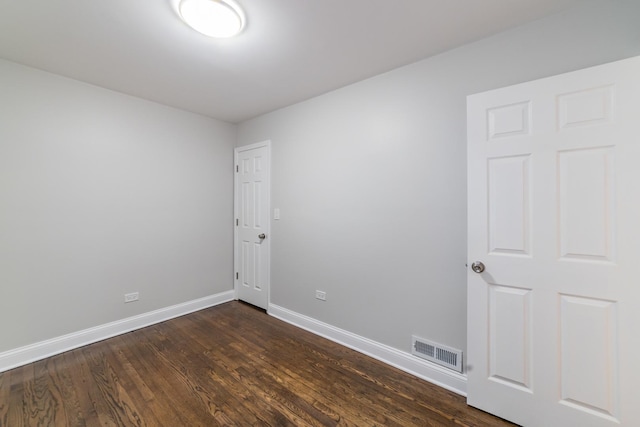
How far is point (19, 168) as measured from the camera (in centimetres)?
215

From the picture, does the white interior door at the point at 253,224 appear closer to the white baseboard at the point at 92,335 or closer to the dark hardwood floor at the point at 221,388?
the white baseboard at the point at 92,335

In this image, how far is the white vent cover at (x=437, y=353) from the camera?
6.04 ft

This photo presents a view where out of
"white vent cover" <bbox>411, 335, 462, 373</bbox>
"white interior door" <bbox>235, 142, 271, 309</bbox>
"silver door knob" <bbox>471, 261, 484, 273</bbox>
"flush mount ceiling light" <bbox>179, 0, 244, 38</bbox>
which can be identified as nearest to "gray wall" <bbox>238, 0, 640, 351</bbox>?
"white vent cover" <bbox>411, 335, 462, 373</bbox>

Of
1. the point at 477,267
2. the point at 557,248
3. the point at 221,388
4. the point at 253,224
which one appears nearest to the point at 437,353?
the point at 477,267

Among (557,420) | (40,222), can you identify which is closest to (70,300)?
(40,222)

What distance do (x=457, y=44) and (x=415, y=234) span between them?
4.71 ft

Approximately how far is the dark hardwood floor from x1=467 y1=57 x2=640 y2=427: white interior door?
0.39 meters

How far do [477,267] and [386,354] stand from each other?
112cm

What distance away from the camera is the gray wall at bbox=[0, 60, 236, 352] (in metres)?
2.14

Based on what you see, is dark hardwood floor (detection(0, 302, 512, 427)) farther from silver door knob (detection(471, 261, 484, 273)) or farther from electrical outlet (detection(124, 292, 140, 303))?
silver door knob (detection(471, 261, 484, 273))

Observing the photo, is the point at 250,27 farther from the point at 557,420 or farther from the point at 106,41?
the point at 557,420

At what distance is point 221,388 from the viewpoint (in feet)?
6.11

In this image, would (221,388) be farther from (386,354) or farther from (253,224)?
(253,224)

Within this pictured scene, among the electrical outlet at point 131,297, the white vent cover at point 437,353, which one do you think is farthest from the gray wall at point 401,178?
the electrical outlet at point 131,297
